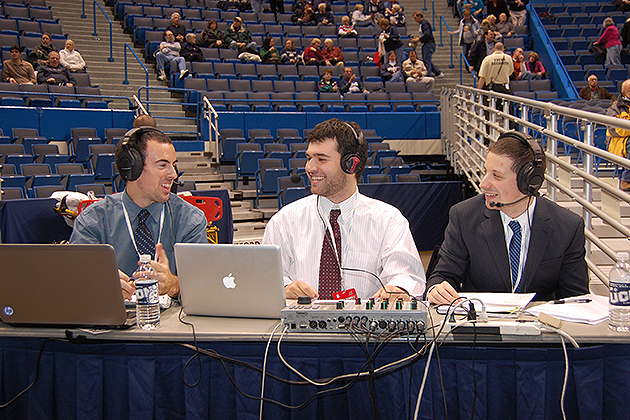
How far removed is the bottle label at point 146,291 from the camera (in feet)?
6.95

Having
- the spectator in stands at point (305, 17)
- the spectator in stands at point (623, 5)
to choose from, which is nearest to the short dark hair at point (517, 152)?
the spectator in stands at point (305, 17)

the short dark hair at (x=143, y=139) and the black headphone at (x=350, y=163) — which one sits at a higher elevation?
the short dark hair at (x=143, y=139)

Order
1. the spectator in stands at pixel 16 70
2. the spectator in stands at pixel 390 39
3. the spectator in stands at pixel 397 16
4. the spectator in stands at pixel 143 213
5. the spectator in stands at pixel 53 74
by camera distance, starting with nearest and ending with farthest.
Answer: the spectator in stands at pixel 143 213 < the spectator in stands at pixel 16 70 < the spectator in stands at pixel 53 74 < the spectator in stands at pixel 390 39 < the spectator in stands at pixel 397 16

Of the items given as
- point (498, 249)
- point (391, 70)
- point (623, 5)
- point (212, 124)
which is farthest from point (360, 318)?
point (623, 5)

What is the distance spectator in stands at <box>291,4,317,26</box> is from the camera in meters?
14.3

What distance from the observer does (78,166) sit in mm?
7684

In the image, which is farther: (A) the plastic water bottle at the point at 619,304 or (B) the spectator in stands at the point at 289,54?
(B) the spectator in stands at the point at 289,54

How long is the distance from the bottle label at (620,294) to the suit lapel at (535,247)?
0.57 m

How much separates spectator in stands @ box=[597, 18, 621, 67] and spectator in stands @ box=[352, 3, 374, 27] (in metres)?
A: 5.40

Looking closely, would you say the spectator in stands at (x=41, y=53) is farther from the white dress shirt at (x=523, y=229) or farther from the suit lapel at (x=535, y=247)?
the suit lapel at (x=535, y=247)

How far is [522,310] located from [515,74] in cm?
1067

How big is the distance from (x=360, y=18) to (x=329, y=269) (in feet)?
42.4

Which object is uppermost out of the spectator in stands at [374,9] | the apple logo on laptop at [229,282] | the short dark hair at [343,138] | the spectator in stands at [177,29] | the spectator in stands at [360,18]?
the spectator in stands at [374,9]

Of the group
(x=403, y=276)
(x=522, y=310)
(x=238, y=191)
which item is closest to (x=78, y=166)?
(x=238, y=191)
